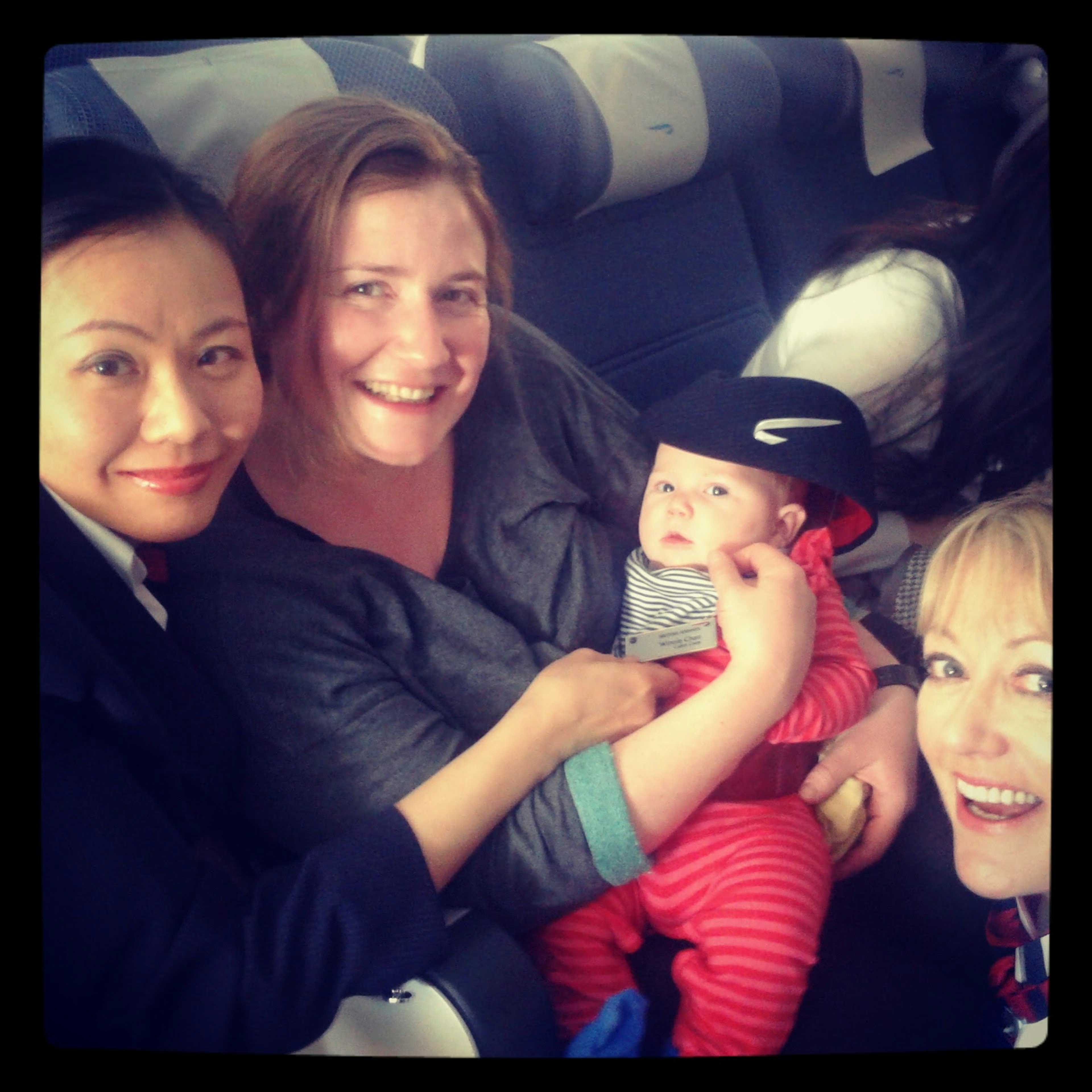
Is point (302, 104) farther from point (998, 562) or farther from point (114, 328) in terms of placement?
point (998, 562)

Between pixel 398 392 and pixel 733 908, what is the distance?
0.62 metres

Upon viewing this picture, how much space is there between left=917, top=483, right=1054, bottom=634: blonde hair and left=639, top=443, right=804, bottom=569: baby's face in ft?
0.60

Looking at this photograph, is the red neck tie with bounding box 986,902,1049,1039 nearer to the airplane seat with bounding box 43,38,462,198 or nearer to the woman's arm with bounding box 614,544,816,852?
the woman's arm with bounding box 614,544,816,852

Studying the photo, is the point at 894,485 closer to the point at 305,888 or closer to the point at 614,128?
the point at 614,128

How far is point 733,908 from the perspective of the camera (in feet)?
3.42

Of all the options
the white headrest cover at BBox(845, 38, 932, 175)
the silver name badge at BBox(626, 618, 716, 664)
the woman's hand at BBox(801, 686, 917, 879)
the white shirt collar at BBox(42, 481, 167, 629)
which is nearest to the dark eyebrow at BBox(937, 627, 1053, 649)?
the woman's hand at BBox(801, 686, 917, 879)

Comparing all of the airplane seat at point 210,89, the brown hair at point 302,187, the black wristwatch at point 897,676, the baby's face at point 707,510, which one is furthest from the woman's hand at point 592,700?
the airplane seat at point 210,89

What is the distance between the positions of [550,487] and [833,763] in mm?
418

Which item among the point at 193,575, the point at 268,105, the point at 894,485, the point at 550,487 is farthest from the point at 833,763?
the point at 268,105

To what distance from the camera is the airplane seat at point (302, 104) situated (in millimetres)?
1032

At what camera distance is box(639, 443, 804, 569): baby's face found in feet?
3.58

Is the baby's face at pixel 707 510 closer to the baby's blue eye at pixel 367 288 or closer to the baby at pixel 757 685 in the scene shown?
the baby at pixel 757 685

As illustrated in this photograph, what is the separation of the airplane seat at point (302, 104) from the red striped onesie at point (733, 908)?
0.06m

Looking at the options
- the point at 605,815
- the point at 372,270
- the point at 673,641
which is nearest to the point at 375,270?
the point at 372,270
